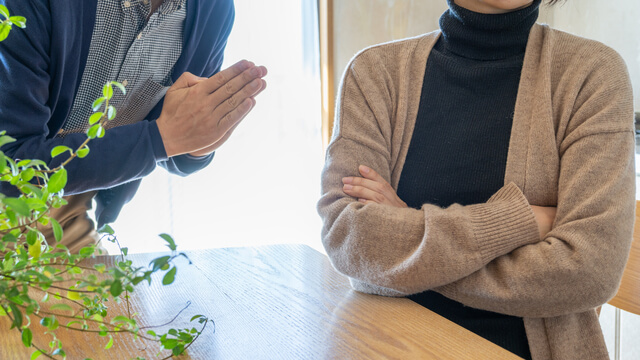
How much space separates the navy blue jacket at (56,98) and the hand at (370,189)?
42 centimetres

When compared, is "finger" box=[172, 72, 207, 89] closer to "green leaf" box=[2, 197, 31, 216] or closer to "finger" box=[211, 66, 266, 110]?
"finger" box=[211, 66, 266, 110]

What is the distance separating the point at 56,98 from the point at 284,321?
706mm

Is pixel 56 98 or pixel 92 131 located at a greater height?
pixel 92 131

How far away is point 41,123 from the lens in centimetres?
105

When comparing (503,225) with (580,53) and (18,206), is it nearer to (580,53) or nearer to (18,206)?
(580,53)

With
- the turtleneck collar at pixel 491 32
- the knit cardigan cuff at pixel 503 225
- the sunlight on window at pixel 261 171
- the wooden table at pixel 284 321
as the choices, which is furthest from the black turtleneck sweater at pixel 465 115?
the sunlight on window at pixel 261 171

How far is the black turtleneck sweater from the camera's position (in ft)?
3.64

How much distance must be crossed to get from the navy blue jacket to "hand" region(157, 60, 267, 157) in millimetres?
40

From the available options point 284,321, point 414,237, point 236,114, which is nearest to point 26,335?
point 284,321

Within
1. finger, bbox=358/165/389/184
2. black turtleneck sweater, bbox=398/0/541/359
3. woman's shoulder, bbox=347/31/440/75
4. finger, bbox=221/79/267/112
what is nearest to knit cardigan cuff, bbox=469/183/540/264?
black turtleneck sweater, bbox=398/0/541/359

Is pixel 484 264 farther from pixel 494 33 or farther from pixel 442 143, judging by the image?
pixel 494 33

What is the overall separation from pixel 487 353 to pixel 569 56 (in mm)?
724

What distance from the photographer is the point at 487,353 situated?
0.68 meters

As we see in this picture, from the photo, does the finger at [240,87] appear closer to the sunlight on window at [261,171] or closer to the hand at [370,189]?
the hand at [370,189]
